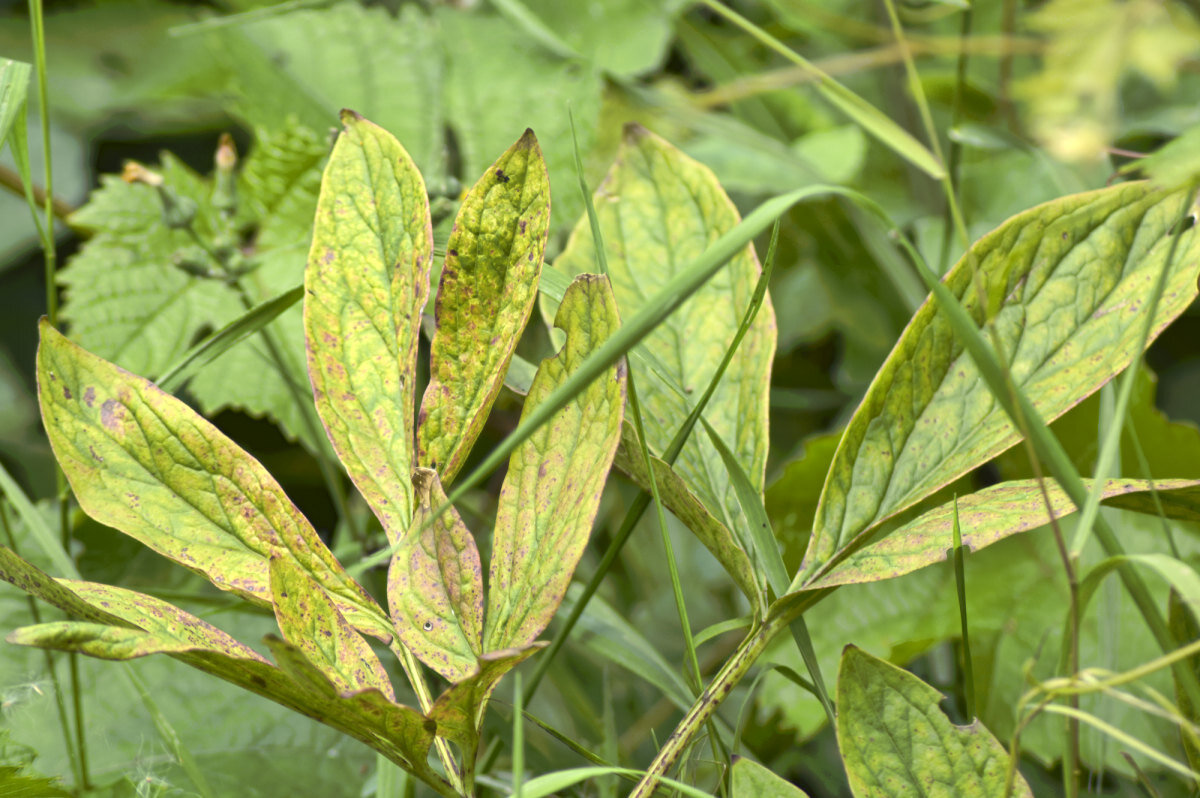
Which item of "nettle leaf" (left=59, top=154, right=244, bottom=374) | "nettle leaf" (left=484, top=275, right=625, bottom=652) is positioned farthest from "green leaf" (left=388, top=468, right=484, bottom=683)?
"nettle leaf" (left=59, top=154, right=244, bottom=374)

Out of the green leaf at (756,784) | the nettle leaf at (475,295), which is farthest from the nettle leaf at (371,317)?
the green leaf at (756,784)

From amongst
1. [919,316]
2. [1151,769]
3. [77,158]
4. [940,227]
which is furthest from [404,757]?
[77,158]

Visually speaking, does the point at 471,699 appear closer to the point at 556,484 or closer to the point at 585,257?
the point at 556,484

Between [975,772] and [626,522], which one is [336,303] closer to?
[626,522]

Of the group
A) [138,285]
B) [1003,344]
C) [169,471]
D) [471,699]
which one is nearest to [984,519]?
[1003,344]

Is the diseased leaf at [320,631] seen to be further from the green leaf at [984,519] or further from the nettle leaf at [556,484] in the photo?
the green leaf at [984,519]

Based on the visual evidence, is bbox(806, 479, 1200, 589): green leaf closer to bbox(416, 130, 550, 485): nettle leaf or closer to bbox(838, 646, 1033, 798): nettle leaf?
bbox(838, 646, 1033, 798): nettle leaf
